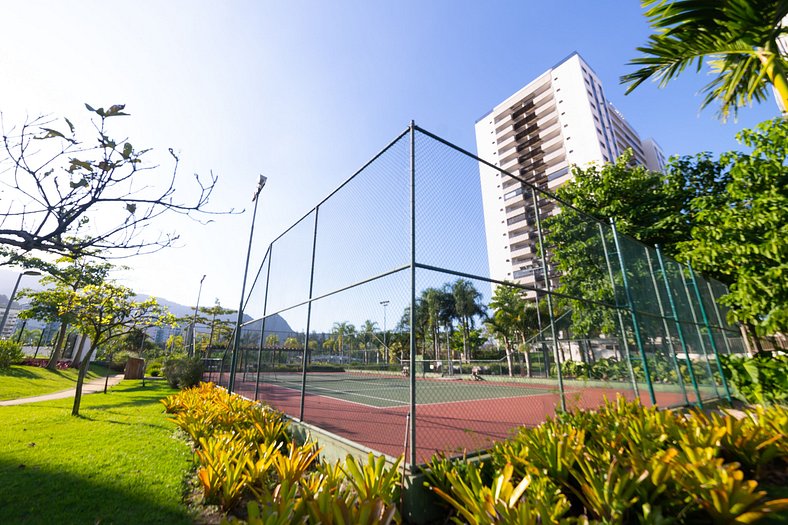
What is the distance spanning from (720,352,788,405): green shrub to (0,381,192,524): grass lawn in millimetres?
9444

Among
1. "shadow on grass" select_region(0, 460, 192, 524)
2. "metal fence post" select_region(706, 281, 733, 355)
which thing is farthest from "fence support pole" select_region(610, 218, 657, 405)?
"shadow on grass" select_region(0, 460, 192, 524)

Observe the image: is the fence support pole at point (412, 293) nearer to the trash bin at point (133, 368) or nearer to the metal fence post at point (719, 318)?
the metal fence post at point (719, 318)

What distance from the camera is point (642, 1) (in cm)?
441

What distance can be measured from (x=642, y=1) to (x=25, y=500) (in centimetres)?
893

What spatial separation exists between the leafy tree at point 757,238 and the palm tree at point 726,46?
329 centimetres

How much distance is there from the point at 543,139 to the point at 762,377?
175 feet

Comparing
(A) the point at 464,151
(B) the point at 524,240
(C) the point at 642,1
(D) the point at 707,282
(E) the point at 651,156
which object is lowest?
(D) the point at 707,282

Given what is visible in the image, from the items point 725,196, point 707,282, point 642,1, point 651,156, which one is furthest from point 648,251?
point 651,156

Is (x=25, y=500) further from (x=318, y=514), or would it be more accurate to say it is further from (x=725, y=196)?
(x=725, y=196)

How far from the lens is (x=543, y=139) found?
5200 cm

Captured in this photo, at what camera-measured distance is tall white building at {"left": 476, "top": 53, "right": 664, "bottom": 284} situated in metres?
46.6

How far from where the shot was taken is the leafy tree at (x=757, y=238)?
623 centimetres

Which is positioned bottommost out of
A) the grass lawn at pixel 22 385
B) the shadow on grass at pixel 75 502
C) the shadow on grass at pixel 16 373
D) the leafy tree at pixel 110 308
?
the shadow on grass at pixel 75 502

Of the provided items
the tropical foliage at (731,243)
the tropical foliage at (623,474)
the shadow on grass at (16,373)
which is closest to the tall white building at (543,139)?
the tropical foliage at (731,243)
